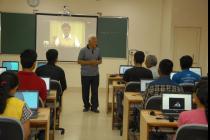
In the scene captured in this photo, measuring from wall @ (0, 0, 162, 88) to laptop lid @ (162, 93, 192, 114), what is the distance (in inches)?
250

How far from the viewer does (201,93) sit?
2686mm

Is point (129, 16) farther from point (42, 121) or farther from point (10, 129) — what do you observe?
point (10, 129)

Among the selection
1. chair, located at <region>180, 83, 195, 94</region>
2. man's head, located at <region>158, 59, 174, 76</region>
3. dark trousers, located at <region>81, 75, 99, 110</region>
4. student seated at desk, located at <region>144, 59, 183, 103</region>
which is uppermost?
man's head, located at <region>158, 59, 174, 76</region>

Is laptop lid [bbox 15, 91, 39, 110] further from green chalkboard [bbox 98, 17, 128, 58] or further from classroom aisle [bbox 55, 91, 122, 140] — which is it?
green chalkboard [bbox 98, 17, 128, 58]

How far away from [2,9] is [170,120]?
23.6 ft

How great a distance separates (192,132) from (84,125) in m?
3.66

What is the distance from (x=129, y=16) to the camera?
395 inches

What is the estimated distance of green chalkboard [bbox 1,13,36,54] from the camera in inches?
375

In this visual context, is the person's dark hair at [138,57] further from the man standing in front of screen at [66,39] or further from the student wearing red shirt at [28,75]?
the man standing in front of screen at [66,39]

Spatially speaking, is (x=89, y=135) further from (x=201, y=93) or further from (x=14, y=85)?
(x=201, y=93)

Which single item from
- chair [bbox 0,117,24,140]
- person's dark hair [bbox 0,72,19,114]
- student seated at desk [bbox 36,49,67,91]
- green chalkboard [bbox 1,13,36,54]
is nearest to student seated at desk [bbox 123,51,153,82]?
student seated at desk [bbox 36,49,67,91]

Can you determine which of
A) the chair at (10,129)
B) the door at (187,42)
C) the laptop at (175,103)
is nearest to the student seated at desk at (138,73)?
the laptop at (175,103)

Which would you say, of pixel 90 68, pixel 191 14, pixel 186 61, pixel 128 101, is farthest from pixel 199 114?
pixel 191 14

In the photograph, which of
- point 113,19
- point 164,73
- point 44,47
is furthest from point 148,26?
point 164,73
